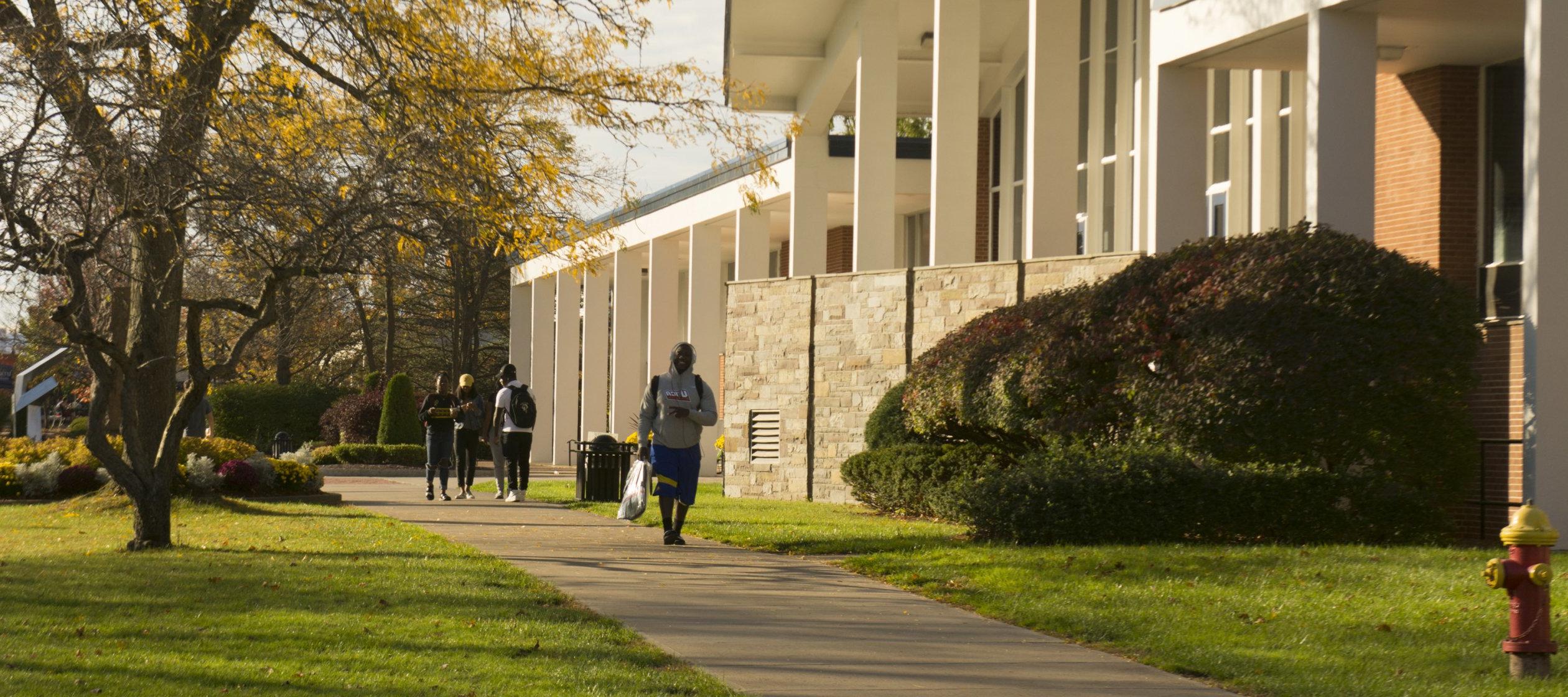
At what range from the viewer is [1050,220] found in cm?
1969

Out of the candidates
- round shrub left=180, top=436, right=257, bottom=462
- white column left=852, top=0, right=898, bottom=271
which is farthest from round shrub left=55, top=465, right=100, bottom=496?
white column left=852, top=0, right=898, bottom=271

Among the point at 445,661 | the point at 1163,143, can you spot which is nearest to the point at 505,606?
the point at 445,661

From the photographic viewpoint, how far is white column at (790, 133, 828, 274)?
25438 millimetres

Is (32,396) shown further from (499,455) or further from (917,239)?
(499,455)

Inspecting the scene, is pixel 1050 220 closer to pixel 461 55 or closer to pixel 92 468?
pixel 461 55

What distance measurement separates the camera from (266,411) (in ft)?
146

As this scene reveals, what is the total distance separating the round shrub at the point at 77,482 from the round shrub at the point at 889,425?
376 inches

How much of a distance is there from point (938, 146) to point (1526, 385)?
33.0 feet

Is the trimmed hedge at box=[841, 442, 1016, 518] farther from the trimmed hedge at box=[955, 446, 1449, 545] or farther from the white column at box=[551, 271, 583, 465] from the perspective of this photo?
the white column at box=[551, 271, 583, 465]

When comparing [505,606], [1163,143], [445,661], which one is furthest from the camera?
[1163,143]

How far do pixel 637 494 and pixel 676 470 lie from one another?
1.01 m

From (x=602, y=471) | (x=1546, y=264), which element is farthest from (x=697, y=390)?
(x=1546, y=264)

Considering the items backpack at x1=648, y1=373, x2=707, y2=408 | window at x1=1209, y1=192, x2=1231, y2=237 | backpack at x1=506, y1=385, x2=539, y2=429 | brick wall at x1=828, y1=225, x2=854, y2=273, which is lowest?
backpack at x1=506, y1=385, x2=539, y2=429

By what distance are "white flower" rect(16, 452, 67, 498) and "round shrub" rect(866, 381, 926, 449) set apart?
32.9 ft
